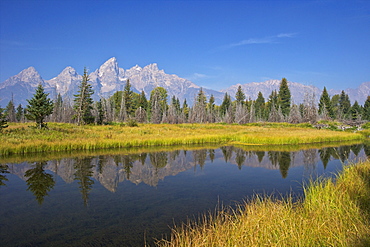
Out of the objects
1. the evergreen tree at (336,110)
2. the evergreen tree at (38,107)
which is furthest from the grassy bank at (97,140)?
the evergreen tree at (336,110)

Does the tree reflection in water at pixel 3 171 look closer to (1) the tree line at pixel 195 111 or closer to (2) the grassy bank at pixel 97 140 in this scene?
(2) the grassy bank at pixel 97 140

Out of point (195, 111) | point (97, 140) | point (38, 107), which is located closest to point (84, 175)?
point (97, 140)

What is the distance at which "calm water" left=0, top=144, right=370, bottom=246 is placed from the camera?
277 inches

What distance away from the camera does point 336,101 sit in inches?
4402

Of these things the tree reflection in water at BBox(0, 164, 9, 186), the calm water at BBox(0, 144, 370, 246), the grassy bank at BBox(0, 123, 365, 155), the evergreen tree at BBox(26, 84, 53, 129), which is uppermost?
the evergreen tree at BBox(26, 84, 53, 129)

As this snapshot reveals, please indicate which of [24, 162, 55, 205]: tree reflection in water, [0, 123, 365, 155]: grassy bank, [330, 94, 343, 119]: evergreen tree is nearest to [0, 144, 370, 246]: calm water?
[24, 162, 55, 205]: tree reflection in water

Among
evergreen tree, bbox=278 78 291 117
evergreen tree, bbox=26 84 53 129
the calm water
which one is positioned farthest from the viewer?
evergreen tree, bbox=278 78 291 117

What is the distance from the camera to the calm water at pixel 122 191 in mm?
7027

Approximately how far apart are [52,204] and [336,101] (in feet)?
418

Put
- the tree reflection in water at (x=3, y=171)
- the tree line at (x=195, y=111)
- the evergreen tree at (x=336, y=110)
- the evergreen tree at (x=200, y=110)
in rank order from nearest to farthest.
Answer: the tree reflection in water at (x=3, y=171) < the tree line at (x=195, y=111) < the evergreen tree at (x=200, y=110) < the evergreen tree at (x=336, y=110)

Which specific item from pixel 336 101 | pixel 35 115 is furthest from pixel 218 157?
pixel 336 101

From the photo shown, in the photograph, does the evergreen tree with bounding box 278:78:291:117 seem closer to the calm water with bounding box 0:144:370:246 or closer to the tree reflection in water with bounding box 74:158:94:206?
the calm water with bounding box 0:144:370:246

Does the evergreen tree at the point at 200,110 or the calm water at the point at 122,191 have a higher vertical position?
the evergreen tree at the point at 200,110

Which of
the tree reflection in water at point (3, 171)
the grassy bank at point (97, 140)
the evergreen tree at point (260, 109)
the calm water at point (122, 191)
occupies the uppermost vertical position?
the evergreen tree at point (260, 109)
